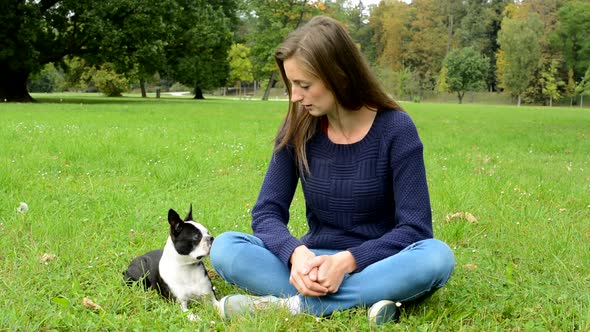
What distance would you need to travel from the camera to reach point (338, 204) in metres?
3.11

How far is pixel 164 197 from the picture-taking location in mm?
5715

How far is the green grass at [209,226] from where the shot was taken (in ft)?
9.40

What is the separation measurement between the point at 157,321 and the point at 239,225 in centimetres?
197

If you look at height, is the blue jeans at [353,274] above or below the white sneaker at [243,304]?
above

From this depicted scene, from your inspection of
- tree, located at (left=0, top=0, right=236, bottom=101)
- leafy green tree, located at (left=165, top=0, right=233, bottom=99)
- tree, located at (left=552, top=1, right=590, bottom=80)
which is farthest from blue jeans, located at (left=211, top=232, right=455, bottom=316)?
tree, located at (left=552, top=1, right=590, bottom=80)

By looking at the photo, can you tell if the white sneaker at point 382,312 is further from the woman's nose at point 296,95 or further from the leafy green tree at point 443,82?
the leafy green tree at point 443,82

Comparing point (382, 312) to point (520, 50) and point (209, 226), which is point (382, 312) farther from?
point (520, 50)

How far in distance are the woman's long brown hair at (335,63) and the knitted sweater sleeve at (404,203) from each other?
8.6 inches

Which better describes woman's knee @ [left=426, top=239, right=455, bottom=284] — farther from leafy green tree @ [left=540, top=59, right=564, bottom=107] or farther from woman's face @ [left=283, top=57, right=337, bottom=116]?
leafy green tree @ [left=540, top=59, right=564, bottom=107]

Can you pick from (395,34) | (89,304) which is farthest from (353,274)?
(395,34)

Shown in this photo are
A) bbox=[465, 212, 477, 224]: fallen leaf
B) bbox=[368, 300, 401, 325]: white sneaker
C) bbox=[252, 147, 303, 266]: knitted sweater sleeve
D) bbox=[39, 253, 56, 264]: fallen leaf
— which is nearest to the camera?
bbox=[368, 300, 401, 325]: white sneaker

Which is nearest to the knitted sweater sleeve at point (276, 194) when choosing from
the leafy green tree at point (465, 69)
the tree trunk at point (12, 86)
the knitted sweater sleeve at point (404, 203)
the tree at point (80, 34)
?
the knitted sweater sleeve at point (404, 203)

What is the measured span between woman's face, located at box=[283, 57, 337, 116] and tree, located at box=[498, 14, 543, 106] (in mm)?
61238

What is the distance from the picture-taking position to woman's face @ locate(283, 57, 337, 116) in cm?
289
